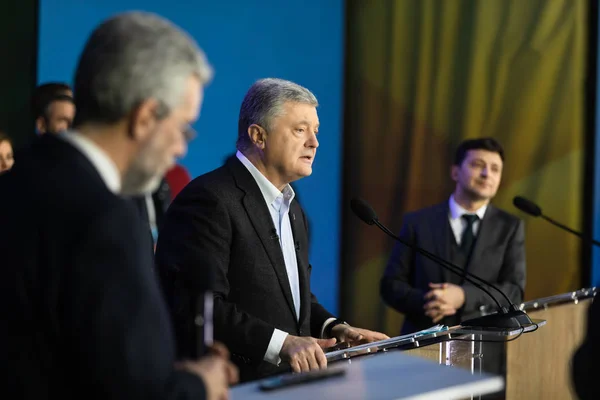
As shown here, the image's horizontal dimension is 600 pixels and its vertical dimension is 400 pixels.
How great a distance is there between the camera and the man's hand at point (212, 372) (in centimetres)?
138

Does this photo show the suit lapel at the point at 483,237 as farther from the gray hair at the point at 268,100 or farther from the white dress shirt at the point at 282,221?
the gray hair at the point at 268,100

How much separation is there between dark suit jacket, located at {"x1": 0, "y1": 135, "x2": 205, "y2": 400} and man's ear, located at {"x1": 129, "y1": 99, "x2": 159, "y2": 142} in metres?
0.11

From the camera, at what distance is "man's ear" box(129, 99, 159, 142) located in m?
1.39

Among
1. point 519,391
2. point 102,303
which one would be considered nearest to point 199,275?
point 102,303

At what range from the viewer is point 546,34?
536 cm

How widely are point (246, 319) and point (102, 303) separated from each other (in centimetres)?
124

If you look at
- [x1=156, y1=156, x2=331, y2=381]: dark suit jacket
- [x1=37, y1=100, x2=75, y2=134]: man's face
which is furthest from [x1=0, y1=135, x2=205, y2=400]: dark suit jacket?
[x1=37, y1=100, x2=75, y2=134]: man's face

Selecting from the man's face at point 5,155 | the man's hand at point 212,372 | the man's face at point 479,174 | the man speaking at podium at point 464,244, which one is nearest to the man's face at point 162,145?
the man's hand at point 212,372

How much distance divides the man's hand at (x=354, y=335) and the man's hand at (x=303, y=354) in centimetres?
26

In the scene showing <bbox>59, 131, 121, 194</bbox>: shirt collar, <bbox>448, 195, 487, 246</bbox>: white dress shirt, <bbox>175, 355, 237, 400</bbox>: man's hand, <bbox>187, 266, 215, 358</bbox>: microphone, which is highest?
<bbox>448, 195, 487, 246</bbox>: white dress shirt

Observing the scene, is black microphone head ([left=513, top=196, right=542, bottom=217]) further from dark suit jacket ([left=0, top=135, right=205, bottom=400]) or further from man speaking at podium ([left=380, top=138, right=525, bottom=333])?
dark suit jacket ([left=0, top=135, right=205, bottom=400])

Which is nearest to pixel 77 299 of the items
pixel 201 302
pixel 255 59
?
pixel 201 302

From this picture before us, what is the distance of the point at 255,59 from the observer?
17.5ft

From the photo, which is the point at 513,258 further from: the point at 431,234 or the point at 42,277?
the point at 42,277
